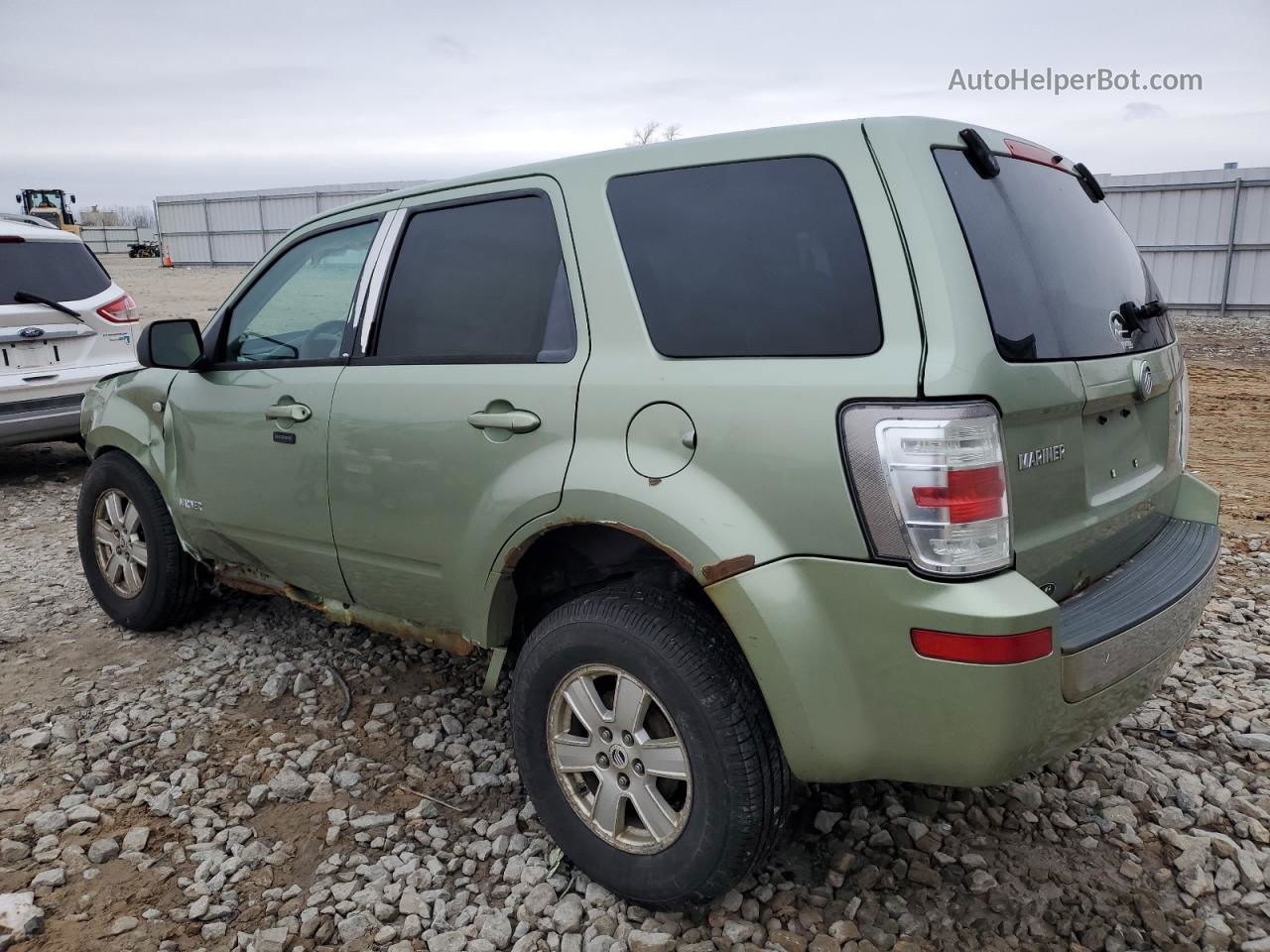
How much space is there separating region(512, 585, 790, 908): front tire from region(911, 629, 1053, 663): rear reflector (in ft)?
1.52

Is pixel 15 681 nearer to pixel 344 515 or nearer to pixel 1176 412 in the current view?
pixel 344 515

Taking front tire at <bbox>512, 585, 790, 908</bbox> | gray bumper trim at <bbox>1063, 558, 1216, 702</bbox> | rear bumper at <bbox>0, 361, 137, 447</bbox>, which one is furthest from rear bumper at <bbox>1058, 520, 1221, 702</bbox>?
rear bumper at <bbox>0, 361, 137, 447</bbox>

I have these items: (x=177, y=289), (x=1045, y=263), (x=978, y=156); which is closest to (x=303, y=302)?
(x=978, y=156)

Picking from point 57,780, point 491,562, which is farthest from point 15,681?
point 491,562

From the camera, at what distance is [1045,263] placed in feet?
7.27

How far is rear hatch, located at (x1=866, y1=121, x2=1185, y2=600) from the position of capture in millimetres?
1909

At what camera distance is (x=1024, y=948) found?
2.23 metres

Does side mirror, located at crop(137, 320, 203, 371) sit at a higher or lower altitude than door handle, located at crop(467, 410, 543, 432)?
higher

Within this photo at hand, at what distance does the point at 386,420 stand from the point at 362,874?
1315 mm

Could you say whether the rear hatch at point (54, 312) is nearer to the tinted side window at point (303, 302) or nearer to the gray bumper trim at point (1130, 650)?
the tinted side window at point (303, 302)

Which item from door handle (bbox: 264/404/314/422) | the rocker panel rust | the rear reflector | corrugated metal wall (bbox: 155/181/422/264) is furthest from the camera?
corrugated metal wall (bbox: 155/181/422/264)

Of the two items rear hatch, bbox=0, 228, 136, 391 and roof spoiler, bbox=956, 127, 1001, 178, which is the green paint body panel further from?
rear hatch, bbox=0, 228, 136, 391

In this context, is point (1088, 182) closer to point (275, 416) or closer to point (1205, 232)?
point (275, 416)

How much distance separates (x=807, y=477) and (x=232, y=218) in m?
38.0
